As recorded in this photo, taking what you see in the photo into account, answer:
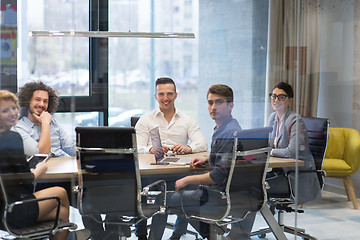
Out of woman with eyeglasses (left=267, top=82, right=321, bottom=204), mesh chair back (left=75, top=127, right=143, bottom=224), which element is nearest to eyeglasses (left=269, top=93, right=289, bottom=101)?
woman with eyeglasses (left=267, top=82, right=321, bottom=204)

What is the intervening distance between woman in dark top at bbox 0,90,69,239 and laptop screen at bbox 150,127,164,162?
75 cm

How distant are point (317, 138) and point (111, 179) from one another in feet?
6.19

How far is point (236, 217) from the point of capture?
12.3 ft

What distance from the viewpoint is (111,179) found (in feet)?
10.6

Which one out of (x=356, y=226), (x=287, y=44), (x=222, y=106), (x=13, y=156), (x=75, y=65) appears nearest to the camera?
(x=13, y=156)

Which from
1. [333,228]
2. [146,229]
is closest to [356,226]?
[333,228]

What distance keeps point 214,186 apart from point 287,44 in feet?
4.49

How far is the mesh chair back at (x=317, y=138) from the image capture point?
4.15 metres

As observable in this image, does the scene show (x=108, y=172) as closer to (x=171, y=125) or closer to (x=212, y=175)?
(x=171, y=125)

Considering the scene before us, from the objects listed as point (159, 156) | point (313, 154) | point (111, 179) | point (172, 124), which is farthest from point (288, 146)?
point (111, 179)

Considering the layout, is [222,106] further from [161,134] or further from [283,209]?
[283,209]

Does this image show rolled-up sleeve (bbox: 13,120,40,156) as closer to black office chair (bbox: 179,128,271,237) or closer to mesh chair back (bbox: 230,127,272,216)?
black office chair (bbox: 179,128,271,237)

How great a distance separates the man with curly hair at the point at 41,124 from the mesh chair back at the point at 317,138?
2.00 meters

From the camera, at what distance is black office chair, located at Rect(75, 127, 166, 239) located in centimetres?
308
